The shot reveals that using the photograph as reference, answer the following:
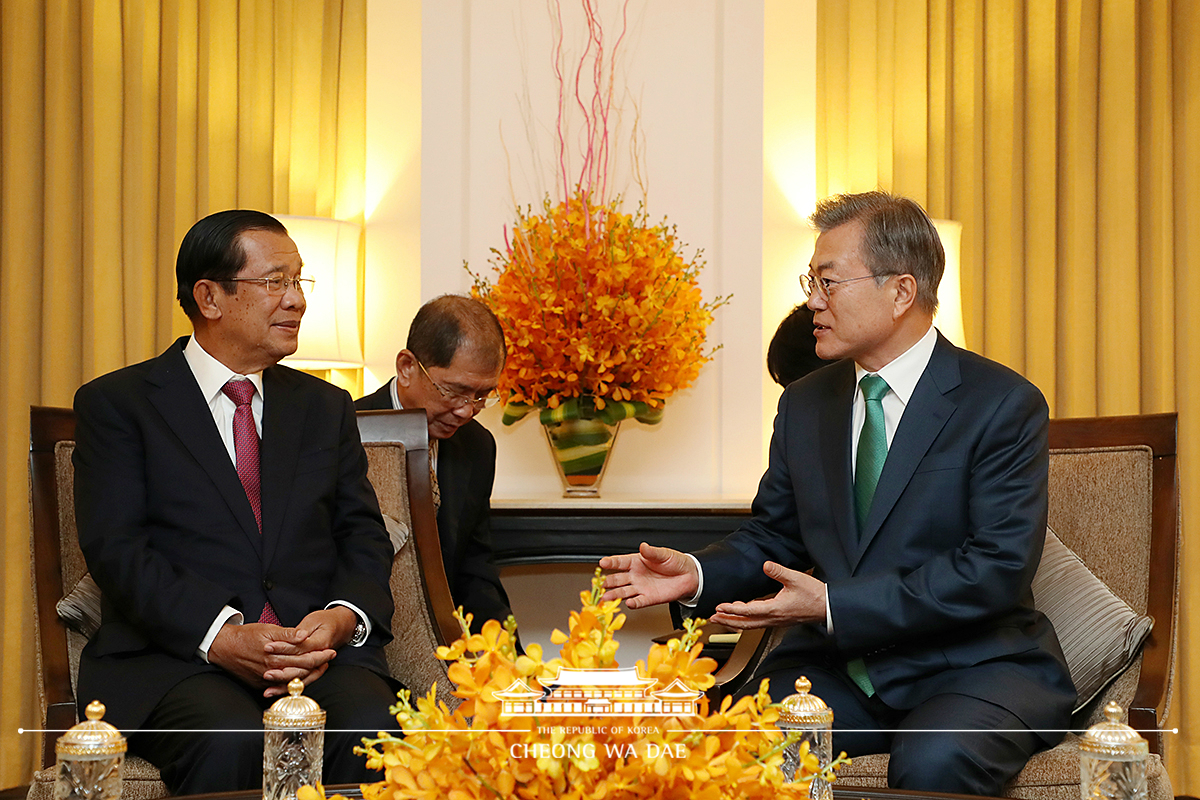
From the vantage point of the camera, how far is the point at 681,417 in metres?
3.57

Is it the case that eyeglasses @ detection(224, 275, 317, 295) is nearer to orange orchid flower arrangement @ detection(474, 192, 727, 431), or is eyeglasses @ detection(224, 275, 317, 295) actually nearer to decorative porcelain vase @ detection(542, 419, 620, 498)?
orange orchid flower arrangement @ detection(474, 192, 727, 431)

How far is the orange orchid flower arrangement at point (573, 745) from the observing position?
0.85 m

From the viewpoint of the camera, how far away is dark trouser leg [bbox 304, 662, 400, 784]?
1.87m

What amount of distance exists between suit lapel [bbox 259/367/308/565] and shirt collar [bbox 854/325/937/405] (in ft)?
3.93

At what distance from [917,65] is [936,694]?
2.65m

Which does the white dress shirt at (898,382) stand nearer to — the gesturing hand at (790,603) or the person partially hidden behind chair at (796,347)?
the gesturing hand at (790,603)

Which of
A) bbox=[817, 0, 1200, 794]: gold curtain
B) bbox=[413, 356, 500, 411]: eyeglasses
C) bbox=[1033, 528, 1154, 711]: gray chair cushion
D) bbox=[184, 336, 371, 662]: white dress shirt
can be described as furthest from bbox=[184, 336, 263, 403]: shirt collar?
bbox=[817, 0, 1200, 794]: gold curtain

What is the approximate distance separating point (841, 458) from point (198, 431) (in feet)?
4.15

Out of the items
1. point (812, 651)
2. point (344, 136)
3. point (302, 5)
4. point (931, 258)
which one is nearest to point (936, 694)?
point (812, 651)

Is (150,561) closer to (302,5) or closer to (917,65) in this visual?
(302,5)

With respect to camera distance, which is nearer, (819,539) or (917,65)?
(819,539)

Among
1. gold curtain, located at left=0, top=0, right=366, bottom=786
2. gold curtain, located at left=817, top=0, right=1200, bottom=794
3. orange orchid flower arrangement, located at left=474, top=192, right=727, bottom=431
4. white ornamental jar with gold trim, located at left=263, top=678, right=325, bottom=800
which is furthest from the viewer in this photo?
gold curtain, located at left=817, top=0, right=1200, bottom=794

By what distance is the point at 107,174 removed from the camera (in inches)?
136

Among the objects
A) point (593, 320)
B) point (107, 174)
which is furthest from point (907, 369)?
point (107, 174)
